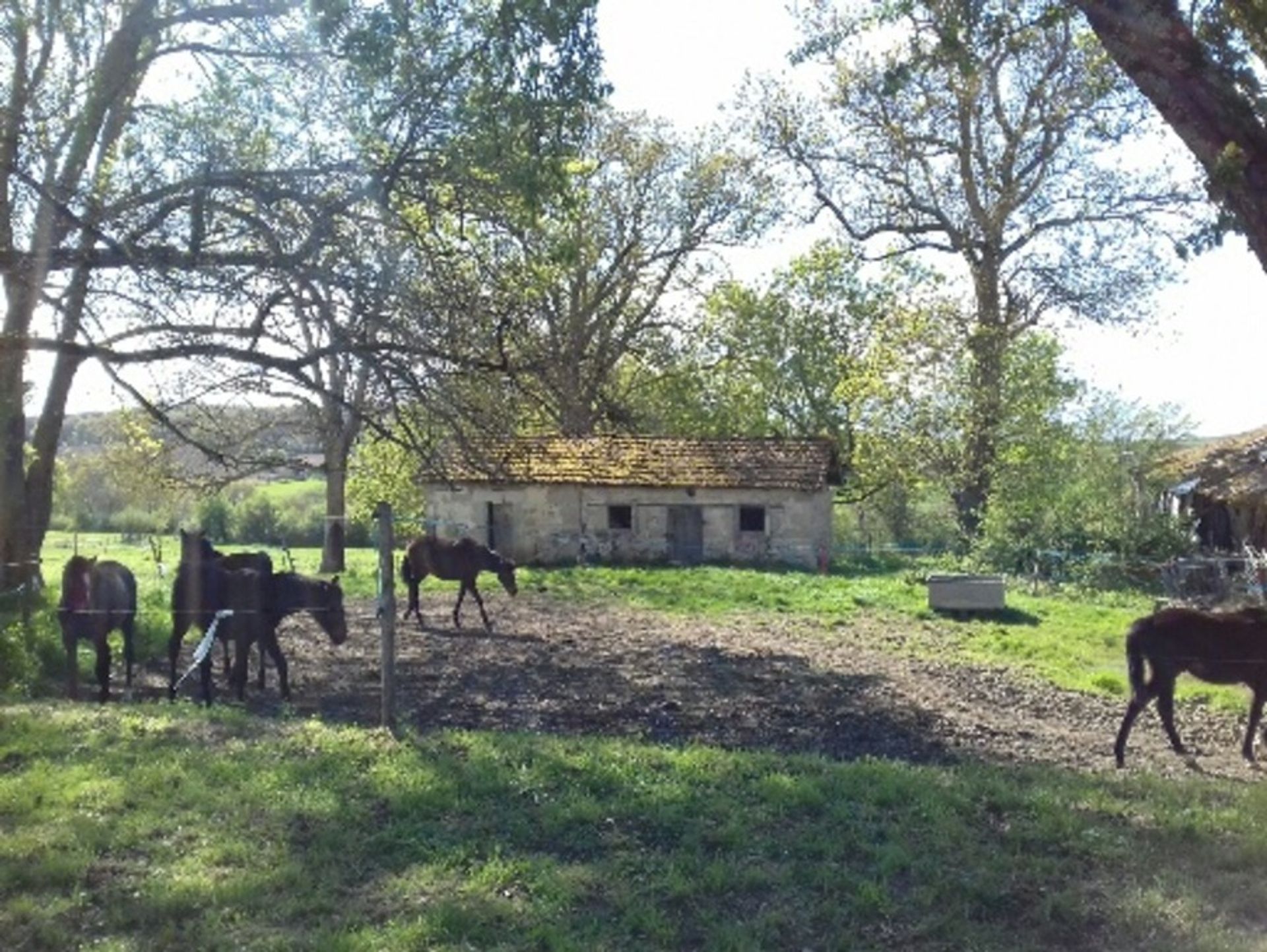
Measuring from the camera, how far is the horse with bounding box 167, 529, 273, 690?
12.4 meters

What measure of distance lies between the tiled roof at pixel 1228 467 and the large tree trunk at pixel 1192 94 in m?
22.4

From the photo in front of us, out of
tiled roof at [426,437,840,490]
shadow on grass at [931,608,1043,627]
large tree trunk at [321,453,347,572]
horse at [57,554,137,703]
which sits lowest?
shadow on grass at [931,608,1043,627]

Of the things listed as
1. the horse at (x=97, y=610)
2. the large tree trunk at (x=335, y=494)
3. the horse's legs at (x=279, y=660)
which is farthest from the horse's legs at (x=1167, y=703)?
the large tree trunk at (x=335, y=494)

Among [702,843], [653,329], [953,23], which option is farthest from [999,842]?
[653,329]

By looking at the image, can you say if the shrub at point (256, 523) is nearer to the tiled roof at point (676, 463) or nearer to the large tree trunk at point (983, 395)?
the tiled roof at point (676, 463)

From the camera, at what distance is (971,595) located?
22422mm

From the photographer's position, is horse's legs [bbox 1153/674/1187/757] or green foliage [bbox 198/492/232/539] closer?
horse's legs [bbox 1153/674/1187/757]

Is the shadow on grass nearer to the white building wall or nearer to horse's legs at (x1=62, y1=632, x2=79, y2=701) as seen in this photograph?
the white building wall

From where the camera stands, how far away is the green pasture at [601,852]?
5.65 meters

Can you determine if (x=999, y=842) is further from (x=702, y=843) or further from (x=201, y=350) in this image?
(x=201, y=350)

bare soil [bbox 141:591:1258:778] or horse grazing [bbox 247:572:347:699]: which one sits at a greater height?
horse grazing [bbox 247:572:347:699]

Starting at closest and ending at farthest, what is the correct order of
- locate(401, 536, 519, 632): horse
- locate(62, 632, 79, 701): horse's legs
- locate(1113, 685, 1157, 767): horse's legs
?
locate(1113, 685, 1157, 767): horse's legs
locate(62, 632, 79, 701): horse's legs
locate(401, 536, 519, 632): horse

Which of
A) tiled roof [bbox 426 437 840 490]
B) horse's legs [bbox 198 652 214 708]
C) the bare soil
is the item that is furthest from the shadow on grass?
horse's legs [bbox 198 652 214 708]

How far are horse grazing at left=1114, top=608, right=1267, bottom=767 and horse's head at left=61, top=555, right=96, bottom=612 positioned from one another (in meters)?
9.49
